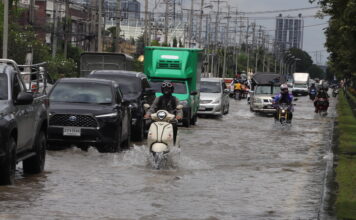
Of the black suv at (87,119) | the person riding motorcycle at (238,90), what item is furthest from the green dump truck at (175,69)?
the person riding motorcycle at (238,90)

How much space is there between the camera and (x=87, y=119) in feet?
71.7

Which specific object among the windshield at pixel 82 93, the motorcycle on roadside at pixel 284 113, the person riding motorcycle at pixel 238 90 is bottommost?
the person riding motorcycle at pixel 238 90

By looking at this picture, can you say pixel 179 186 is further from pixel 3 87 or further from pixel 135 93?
pixel 135 93

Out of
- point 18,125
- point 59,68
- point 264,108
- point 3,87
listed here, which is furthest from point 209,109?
point 18,125

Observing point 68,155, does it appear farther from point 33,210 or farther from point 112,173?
point 33,210

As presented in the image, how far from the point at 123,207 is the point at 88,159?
292 inches

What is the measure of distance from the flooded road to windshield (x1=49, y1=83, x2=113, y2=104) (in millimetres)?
1245

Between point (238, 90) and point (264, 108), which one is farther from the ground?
point (264, 108)

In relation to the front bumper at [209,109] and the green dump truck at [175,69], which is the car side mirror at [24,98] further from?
the front bumper at [209,109]

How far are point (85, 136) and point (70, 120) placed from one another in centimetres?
45

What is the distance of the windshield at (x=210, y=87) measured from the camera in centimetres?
4681

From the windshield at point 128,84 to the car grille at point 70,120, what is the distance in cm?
597

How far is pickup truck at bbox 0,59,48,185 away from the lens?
14.5m

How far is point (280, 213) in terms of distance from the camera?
43.5 ft
